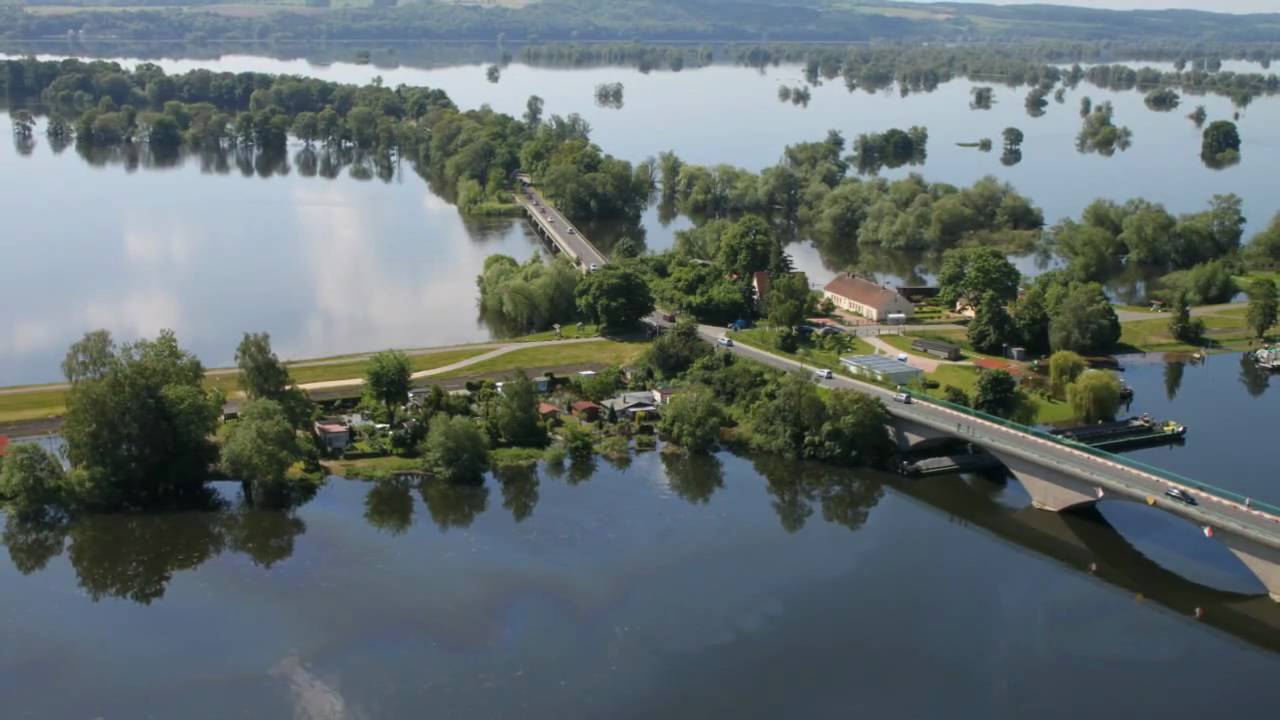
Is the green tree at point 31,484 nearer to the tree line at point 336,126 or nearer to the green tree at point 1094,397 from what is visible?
the green tree at point 1094,397

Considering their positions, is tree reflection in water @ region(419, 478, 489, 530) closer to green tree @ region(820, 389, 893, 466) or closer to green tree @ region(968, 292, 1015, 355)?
green tree @ region(820, 389, 893, 466)

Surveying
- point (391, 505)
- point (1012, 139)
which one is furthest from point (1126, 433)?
point (1012, 139)

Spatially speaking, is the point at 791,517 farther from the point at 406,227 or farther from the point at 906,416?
the point at 406,227

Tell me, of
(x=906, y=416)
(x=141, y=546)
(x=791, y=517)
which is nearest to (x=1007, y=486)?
(x=906, y=416)

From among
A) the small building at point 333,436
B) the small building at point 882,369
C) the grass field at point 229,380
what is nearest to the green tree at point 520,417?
the small building at point 333,436

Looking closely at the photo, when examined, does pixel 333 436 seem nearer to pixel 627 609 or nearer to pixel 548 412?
pixel 548 412

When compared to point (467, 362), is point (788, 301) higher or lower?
higher
